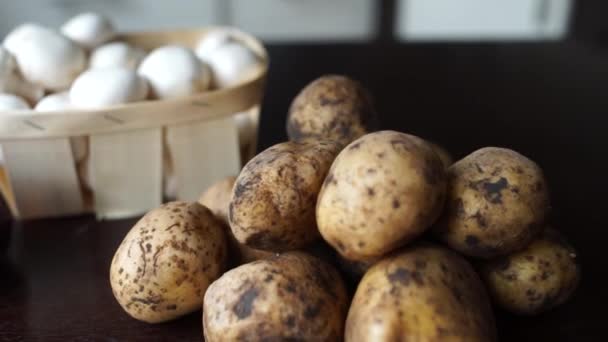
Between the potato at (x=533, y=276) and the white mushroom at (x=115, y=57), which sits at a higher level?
the white mushroom at (x=115, y=57)

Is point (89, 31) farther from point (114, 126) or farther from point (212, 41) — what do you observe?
point (114, 126)

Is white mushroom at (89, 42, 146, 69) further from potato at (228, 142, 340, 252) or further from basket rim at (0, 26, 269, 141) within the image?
potato at (228, 142, 340, 252)

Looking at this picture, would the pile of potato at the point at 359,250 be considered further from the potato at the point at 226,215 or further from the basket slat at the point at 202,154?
the basket slat at the point at 202,154

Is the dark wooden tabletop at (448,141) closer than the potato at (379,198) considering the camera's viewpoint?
No

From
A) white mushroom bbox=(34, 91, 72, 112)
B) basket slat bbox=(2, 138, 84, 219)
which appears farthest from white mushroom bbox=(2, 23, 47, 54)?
basket slat bbox=(2, 138, 84, 219)

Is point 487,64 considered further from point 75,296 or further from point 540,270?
point 75,296

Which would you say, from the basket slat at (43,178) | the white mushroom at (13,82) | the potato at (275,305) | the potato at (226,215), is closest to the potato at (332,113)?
the potato at (226,215)

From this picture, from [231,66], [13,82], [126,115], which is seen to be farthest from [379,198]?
[13,82]
